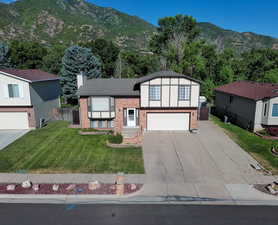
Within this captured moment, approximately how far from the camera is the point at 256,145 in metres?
15.7

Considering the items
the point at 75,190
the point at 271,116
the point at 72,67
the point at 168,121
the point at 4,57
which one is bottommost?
the point at 75,190

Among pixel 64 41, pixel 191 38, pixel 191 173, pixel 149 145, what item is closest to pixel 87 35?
pixel 64 41

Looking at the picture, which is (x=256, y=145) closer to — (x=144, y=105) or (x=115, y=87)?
(x=144, y=105)

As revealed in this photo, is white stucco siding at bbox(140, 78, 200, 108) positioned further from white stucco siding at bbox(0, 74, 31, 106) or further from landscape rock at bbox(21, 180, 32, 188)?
landscape rock at bbox(21, 180, 32, 188)

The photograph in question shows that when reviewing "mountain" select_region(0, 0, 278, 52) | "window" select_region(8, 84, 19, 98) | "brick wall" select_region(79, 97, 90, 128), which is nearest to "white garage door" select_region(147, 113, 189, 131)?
"brick wall" select_region(79, 97, 90, 128)

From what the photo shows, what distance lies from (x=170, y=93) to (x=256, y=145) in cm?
846

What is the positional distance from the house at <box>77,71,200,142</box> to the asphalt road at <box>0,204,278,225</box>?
10026 mm

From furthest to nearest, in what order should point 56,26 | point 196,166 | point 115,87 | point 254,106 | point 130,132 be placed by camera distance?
1. point 56,26
2. point 115,87
3. point 130,132
4. point 254,106
5. point 196,166

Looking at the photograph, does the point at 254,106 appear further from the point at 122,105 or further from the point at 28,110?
the point at 28,110

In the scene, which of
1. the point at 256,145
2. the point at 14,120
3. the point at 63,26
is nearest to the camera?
the point at 256,145

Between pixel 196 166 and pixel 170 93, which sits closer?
pixel 196 166

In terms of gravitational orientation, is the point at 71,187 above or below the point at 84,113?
below

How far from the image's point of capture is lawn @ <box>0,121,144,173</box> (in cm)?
1182

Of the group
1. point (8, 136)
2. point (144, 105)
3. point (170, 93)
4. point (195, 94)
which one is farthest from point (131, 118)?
point (8, 136)
